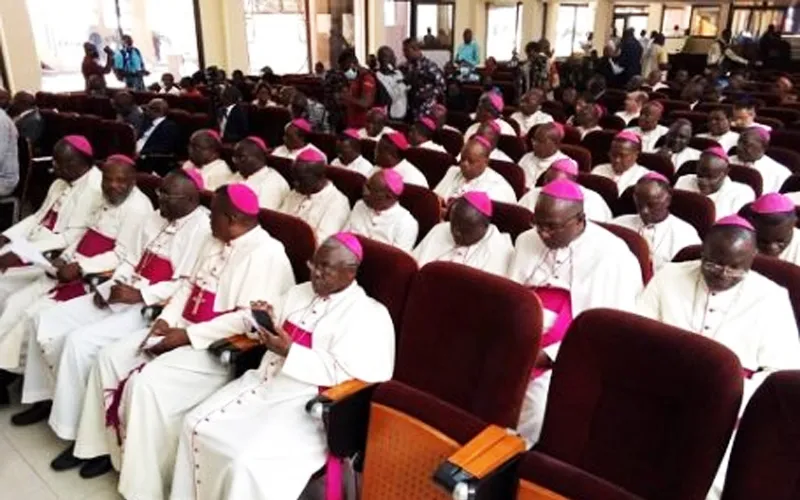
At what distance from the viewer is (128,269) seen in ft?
10.4

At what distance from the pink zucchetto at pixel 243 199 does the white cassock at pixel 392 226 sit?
2.77 feet

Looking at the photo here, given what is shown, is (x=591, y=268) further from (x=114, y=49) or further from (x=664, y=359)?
(x=114, y=49)

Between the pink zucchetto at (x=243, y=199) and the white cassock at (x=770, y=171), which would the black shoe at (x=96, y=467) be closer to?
the pink zucchetto at (x=243, y=199)

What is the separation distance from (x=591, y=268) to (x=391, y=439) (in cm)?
122

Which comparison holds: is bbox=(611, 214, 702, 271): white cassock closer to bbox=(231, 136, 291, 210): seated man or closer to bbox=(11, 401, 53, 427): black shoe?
bbox=(231, 136, 291, 210): seated man

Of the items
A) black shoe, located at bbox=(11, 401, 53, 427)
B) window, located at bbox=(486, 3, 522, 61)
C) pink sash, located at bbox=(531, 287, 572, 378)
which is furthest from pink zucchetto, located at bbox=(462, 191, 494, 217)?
window, located at bbox=(486, 3, 522, 61)

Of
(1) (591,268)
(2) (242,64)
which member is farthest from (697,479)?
(2) (242,64)

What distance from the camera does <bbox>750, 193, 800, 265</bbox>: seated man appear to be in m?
2.74

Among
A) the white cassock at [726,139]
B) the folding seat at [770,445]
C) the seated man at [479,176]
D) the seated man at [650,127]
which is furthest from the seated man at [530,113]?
the folding seat at [770,445]

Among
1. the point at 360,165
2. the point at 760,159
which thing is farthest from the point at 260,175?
the point at 760,159

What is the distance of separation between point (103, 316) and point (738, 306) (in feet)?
8.52

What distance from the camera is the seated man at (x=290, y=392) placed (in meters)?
2.05

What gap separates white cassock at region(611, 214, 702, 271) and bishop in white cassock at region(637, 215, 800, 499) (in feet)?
2.44

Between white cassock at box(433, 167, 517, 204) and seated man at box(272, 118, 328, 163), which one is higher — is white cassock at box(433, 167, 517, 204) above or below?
below
